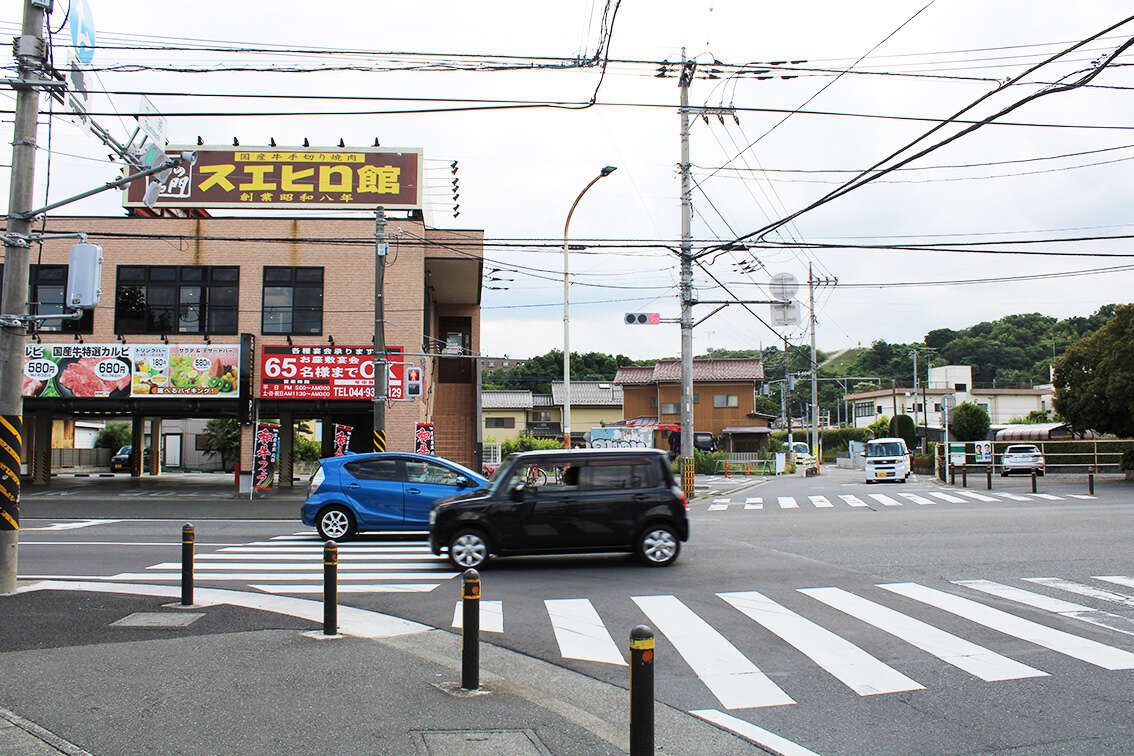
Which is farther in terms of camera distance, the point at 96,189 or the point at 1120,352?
the point at 1120,352

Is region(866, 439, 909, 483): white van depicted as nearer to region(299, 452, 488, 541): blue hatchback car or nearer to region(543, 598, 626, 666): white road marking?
region(299, 452, 488, 541): blue hatchback car

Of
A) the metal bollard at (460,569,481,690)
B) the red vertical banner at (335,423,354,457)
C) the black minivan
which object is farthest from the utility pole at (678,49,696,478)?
the metal bollard at (460,569,481,690)

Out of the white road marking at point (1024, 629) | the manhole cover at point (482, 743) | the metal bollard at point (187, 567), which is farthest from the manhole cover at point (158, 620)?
the white road marking at point (1024, 629)

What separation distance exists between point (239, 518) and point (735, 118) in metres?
17.9

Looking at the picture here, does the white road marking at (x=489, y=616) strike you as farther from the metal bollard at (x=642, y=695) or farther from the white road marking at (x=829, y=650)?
the metal bollard at (x=642, y=695)

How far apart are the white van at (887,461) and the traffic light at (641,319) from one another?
684 inches

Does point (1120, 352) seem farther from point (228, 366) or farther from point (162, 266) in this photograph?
point (162, 266)

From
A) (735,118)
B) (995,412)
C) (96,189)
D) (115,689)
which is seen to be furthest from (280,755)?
(995,412)

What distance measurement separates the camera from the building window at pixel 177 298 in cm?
2897

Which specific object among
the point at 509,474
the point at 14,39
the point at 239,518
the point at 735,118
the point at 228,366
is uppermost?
the point at 735,118

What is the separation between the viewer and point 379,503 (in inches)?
640

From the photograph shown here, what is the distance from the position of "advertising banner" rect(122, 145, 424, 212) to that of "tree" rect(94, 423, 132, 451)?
1234 inches

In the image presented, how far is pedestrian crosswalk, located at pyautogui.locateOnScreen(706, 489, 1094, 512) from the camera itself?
25.2 m

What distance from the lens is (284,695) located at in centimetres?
638
